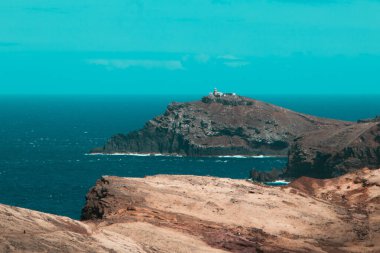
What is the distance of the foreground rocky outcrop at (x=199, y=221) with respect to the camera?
4672cm

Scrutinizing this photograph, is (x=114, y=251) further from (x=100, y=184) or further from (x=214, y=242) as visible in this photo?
(x=100, y=184)

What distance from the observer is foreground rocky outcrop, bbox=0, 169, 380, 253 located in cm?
4672

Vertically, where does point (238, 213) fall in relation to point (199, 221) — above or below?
above

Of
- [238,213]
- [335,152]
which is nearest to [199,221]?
[238,213]

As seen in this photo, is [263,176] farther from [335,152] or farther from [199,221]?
[199,221]

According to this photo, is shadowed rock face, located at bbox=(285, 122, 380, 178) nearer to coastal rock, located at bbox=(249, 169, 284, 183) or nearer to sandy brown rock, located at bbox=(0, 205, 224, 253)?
coastal rock, located at bbox=(249, 169, 284, 183)

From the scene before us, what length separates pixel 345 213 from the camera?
67.9 meters

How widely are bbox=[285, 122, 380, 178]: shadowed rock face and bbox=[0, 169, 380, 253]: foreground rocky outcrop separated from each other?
81910mm

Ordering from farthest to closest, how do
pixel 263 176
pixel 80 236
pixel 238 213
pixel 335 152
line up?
pixel 335 152
pixel 263 176
pixel 238 213
pixel 80 236

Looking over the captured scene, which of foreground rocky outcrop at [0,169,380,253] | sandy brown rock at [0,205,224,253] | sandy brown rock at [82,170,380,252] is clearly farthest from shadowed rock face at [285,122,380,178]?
sandy brown rock at [0,205,224,253]

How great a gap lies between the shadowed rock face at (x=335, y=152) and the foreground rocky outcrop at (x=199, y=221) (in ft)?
269

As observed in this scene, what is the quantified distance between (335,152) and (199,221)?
10740 centimetres

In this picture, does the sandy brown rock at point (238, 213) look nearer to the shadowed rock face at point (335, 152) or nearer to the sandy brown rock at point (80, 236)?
the sandy brown rock at point (80, 236)

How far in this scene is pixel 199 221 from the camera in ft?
189
